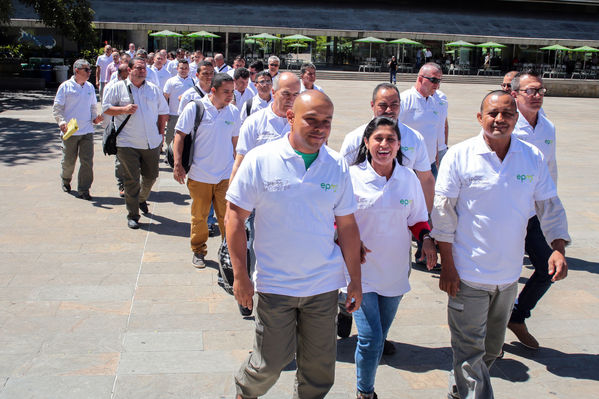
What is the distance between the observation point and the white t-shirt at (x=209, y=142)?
658 cm

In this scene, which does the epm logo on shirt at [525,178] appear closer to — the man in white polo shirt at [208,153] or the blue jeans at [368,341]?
the blue jeans at [368,341]

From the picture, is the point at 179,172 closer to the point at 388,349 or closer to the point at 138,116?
the point at 138,116

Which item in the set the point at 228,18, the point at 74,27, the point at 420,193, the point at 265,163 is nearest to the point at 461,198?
the point at 420,193

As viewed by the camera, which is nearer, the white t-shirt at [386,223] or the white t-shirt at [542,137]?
the white t-shirt at [386,223]

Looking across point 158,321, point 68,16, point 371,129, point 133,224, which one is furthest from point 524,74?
A: point 68,16

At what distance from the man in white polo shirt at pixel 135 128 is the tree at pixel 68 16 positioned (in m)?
19.3

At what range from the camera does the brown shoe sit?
5.02m

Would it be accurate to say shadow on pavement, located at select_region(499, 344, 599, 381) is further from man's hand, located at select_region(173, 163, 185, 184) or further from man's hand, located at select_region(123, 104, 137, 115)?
man's hand, located at select_region(123, 104, 137, 115)

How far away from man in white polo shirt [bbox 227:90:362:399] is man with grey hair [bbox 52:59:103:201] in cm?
649

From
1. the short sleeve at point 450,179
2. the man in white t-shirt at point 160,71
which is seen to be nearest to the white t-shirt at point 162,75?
the man in white t-shirt at point 160,71

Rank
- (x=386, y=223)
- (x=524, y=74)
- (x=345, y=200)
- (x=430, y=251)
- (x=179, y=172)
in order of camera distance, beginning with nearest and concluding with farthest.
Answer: (x=345, y=200)
(x=430, y=251)
(x=386, y=223)
(x=524, y=74)
(x=179, y=172)

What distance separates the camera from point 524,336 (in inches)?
198

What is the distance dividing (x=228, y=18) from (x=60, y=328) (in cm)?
4524

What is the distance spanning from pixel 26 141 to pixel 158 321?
10353 millimetres
